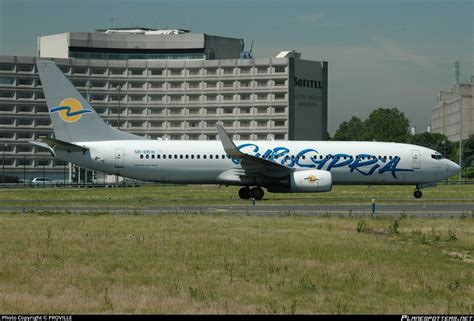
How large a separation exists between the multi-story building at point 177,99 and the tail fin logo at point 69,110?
97926 millimetres

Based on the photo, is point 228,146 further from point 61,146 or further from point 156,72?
point 156,72

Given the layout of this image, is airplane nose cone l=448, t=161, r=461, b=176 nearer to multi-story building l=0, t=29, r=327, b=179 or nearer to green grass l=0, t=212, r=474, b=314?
green grass l=0, t=212, r=474, b=314

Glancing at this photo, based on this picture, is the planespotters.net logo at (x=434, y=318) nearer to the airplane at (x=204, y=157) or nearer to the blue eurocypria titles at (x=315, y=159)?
the airplane at (x=204, y=157)

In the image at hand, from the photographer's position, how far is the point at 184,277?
18.7 m

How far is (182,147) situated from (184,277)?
32.7 m

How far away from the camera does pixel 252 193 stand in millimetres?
51281

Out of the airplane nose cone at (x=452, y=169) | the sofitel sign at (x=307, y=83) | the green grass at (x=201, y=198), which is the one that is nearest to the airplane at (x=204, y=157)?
the green grass at (x=201, y=198)

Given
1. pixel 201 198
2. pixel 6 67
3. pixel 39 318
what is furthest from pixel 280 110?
pixel 39 318

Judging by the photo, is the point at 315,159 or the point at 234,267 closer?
the point at 234,267

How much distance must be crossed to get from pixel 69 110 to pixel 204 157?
9309mm

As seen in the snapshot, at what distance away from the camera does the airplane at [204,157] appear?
49906 millimetres

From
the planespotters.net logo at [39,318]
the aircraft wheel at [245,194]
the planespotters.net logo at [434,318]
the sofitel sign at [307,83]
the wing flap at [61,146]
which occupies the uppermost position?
the sofitel sign at [307,83]

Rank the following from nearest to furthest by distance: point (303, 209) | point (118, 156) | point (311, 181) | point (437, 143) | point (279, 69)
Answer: point (303, 209)
point (311, 181)
point (118, 156)
point (279, 69)
point (437, 143)

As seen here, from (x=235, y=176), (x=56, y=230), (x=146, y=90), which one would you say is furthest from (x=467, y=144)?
(x=56, y=230)
